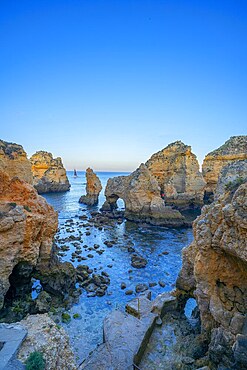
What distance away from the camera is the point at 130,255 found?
78.2ft

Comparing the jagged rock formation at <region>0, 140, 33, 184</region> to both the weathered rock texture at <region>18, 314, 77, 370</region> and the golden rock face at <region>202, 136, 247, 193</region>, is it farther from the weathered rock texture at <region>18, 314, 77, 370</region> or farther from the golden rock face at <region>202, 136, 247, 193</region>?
the golden rock face at <region>202, 136, 247, 193</region>

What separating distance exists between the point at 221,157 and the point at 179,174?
433 inches

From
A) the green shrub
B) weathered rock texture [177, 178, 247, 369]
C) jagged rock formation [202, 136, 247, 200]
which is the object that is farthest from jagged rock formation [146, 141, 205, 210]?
the green shrub

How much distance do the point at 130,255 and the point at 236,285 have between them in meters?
16.1

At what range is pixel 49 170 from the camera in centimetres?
7550

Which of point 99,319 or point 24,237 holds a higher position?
point 24,237

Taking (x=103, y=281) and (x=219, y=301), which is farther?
(x=103, y=281)

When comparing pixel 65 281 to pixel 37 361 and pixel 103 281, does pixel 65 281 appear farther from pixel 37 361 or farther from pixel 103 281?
pixel 37 361

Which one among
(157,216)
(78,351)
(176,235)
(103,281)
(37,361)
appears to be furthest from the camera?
(157,216)

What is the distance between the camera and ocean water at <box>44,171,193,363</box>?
A: 12617mm

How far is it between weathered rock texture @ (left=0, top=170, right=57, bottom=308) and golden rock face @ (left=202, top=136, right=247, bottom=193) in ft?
148

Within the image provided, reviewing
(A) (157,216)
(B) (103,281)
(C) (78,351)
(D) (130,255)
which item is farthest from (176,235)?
(C) (78,351)

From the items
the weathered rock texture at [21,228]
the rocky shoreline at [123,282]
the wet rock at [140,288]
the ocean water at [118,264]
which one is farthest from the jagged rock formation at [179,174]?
the weathered rock texture at [21,228]

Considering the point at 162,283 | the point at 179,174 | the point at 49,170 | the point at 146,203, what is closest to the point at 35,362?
the point at 162,283
